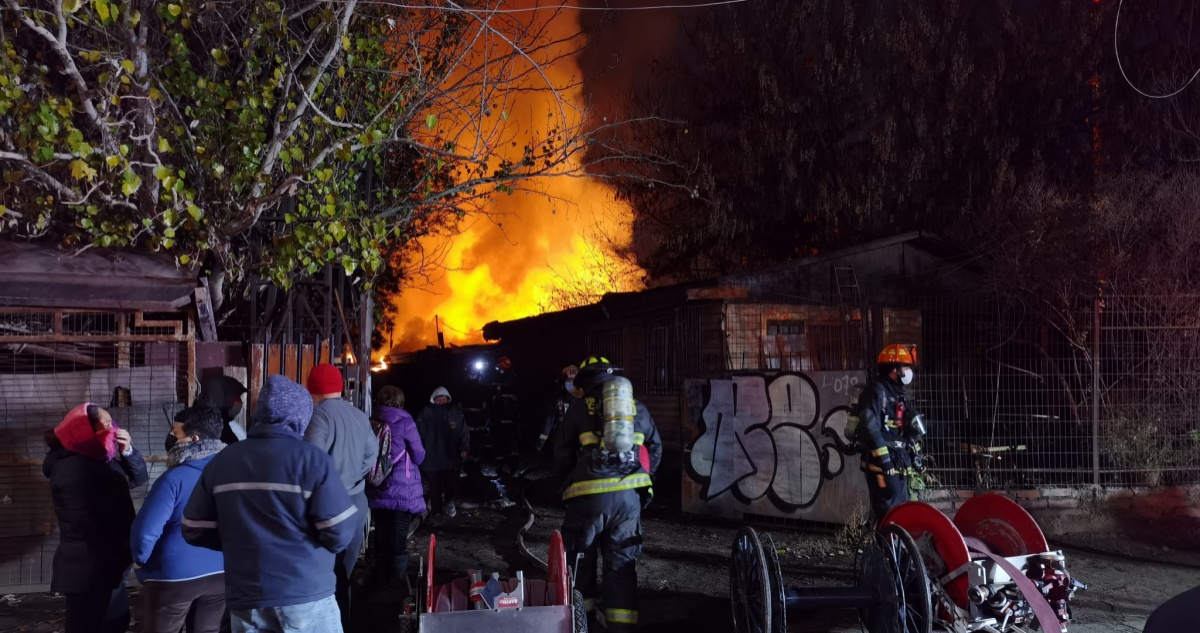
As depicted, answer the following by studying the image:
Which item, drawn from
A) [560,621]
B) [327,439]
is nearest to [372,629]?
[327,439]

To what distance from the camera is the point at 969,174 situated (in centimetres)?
1892

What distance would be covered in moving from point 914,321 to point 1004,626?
11.7 meters

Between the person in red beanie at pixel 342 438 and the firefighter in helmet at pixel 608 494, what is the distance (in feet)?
4.99

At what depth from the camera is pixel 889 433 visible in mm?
7453

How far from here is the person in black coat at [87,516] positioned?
4.71 m

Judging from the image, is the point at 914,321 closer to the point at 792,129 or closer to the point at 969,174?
the point at 969,174

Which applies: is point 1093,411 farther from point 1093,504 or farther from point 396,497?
point 396,497

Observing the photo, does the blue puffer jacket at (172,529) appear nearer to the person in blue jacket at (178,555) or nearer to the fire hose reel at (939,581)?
the person in blue jacket at (178,555)

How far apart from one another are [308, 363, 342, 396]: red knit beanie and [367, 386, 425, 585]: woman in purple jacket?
150 centimetres

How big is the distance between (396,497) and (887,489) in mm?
4355

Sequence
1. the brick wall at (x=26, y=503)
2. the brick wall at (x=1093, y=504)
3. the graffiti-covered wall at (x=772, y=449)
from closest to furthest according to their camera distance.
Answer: the brick wall at (x=26, y=503) < the graffiti-covered wall at (x=772, y=449) < the brick wall at (x=1093, y=504)

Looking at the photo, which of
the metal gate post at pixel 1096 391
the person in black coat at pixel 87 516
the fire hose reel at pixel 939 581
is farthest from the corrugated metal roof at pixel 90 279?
the metal gate post at pixel 1096 391

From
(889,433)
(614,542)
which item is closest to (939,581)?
(614,542)

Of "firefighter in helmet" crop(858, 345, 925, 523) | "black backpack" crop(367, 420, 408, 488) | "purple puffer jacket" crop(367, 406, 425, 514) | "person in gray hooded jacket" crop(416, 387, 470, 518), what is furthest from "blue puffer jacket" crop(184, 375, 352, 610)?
"person in gray hooded jacket" crop(416, 387, 470, 518)
